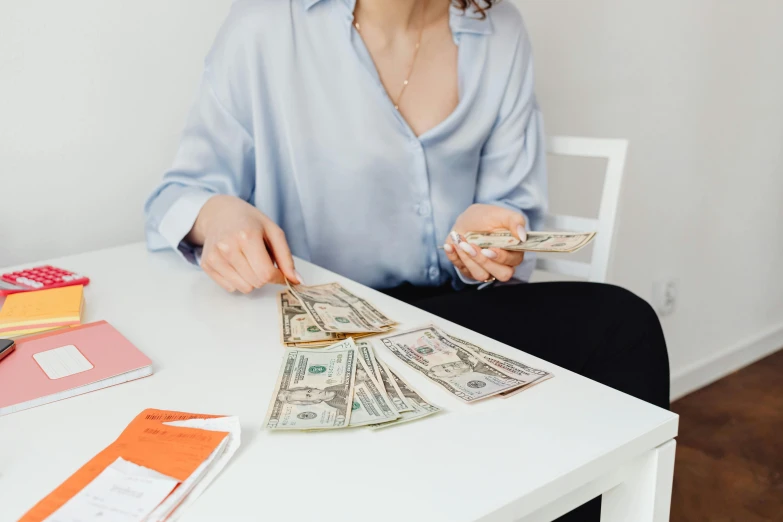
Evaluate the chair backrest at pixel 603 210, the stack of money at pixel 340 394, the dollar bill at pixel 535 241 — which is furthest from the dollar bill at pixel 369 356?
the chair backrest at pixel 603 210

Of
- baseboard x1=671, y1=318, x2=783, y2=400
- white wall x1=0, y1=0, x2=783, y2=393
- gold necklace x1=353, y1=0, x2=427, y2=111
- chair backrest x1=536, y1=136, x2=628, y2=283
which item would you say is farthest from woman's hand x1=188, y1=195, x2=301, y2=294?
baseboard x1=671, y1=318, x2=783, y2=400

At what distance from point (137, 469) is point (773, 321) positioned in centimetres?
292

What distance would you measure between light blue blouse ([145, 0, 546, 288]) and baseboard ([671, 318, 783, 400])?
57.4 inches

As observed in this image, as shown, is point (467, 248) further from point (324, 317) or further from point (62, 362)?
point (62, 362)

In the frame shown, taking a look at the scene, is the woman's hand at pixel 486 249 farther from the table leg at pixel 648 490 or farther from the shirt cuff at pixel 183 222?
the table leg at pixel 648 490

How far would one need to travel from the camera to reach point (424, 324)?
0.86 metres

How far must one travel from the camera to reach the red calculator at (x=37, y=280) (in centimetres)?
103

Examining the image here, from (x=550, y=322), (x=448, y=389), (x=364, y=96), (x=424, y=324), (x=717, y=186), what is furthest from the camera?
(x=717, y=186)

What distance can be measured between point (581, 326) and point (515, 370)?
1.13 ft

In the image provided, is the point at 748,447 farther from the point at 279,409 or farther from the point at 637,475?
the point at 279,409

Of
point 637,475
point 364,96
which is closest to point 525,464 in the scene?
point 637,475

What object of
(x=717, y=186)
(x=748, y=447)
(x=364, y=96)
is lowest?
(x=748, y=447)

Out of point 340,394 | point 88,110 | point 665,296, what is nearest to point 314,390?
point 340,394

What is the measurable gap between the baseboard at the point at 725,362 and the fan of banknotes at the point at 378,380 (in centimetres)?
193
